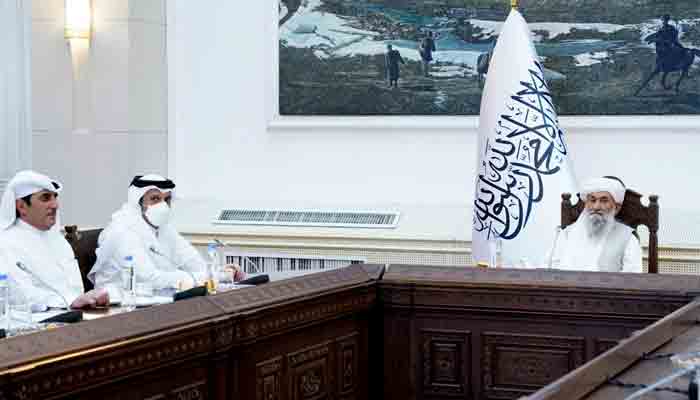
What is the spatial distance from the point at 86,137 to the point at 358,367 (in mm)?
4356

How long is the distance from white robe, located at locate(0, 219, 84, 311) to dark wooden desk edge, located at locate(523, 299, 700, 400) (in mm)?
2829

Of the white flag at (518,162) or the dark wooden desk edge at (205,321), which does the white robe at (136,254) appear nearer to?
the dark wooden desk edge at (205,321)

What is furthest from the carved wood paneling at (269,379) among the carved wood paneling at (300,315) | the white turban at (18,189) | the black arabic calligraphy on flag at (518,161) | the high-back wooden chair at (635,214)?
the black arabic calligraphy on flag at (518,161)

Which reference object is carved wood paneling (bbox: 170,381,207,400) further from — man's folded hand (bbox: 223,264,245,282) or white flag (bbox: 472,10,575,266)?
white flag (bbox: 472,10,575,266)

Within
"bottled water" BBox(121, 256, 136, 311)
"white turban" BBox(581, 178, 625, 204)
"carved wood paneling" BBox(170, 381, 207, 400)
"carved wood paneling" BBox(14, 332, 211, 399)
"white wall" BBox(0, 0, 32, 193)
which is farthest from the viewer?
"white wall" BBox(0, 0, 32, 193)

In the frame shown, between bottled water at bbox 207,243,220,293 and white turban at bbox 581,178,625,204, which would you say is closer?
bottled water at bbox 207,243,220,293

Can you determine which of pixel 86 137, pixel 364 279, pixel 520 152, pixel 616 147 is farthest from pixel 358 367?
pixel 86 137

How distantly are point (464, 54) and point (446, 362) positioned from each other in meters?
3.88

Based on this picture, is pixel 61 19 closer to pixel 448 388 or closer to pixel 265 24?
pixel 265 24

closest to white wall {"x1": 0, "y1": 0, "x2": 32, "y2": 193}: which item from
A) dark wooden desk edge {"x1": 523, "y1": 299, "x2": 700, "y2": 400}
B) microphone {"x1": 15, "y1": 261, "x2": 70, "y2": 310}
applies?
microphone {"x1": 15, "y1": 261, "x2": 70, "y2": 310}

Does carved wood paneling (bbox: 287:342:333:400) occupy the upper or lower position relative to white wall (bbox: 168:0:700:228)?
lower

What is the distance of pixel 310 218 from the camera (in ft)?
28.9

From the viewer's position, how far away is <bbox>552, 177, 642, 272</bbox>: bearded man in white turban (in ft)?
22.2

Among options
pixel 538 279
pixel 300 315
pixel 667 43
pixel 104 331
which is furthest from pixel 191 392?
pixel 667 43
